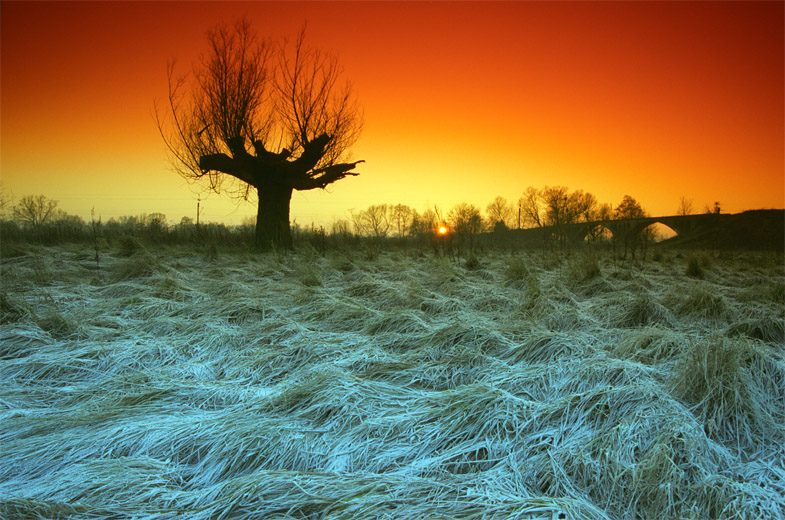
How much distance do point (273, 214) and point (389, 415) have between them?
10243 millimetres

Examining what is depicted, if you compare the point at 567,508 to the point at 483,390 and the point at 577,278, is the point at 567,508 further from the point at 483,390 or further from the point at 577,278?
the point at 577,278

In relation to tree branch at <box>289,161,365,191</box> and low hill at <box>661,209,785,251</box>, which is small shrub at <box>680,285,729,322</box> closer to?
tree branch at <box>289,161,365,191</box>

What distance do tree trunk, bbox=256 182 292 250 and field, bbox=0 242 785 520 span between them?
24.9 feet

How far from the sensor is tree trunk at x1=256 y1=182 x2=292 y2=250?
11273 mm

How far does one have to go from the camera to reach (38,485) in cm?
144

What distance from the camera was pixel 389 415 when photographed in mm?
1924

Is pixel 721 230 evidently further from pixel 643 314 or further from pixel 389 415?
pixel 389 415

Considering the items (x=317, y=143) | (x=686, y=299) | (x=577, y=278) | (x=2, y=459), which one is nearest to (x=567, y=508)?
(x=2, y=459)

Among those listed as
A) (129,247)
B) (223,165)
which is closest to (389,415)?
(129,247)

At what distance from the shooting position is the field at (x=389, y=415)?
1.32m

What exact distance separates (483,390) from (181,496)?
4.17 ft

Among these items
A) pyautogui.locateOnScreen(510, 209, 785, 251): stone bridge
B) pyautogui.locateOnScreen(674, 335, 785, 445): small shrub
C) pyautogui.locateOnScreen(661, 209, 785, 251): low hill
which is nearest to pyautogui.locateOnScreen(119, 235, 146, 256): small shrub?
pyautogui.locateOnScreen(674, 335, 785, 445): small shrub

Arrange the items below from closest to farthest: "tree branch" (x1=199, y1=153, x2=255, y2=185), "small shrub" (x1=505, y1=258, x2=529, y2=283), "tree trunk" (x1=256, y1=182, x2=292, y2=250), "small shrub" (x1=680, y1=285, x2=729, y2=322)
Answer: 1. "small shrub" (x1=680, y1=285, x2=729, y2=322)
2. "small shrub" (x1=505, y1=258, x2=529, y2=283)
3. "tree branch" (x1=199, y1=153, x2=255, y2=185)
4. "tree trunk" (x1=256, y1=182, x2=292, y2=250)

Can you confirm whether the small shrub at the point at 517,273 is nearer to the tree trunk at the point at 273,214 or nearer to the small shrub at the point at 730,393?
the small shrub at the point at 730,393
